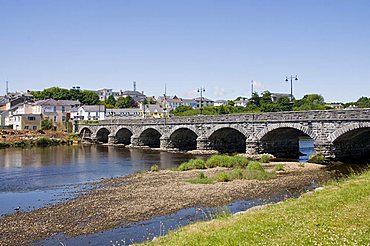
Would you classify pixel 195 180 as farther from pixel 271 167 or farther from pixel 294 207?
pixel 294 207

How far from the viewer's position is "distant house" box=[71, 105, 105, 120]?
106m

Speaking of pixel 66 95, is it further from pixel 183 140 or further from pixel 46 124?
pixel 183 140

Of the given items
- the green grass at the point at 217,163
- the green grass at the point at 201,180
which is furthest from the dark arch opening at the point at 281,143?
the green grass at the point at 201,180

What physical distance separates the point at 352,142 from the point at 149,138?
37.6m

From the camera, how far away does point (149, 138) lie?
68375 millimetres

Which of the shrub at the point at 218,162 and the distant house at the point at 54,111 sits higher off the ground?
the distant house at the point at 54,111

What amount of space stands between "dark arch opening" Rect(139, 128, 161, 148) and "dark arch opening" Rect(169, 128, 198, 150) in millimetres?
7467

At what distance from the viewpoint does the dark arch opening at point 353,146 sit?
35.9 metres

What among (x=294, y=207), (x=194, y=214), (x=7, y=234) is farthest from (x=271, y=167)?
(x=7, y=234)

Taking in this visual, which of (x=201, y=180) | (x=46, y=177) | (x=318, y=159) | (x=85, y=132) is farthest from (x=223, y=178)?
(x=85, y=132)

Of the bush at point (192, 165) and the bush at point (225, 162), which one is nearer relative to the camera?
the bush at point (192, 165)

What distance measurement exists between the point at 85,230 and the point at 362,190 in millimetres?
11368

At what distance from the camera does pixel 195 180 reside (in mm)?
26312

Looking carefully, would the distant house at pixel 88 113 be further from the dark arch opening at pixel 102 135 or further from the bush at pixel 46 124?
the dark arch opening at pixel 102 135
